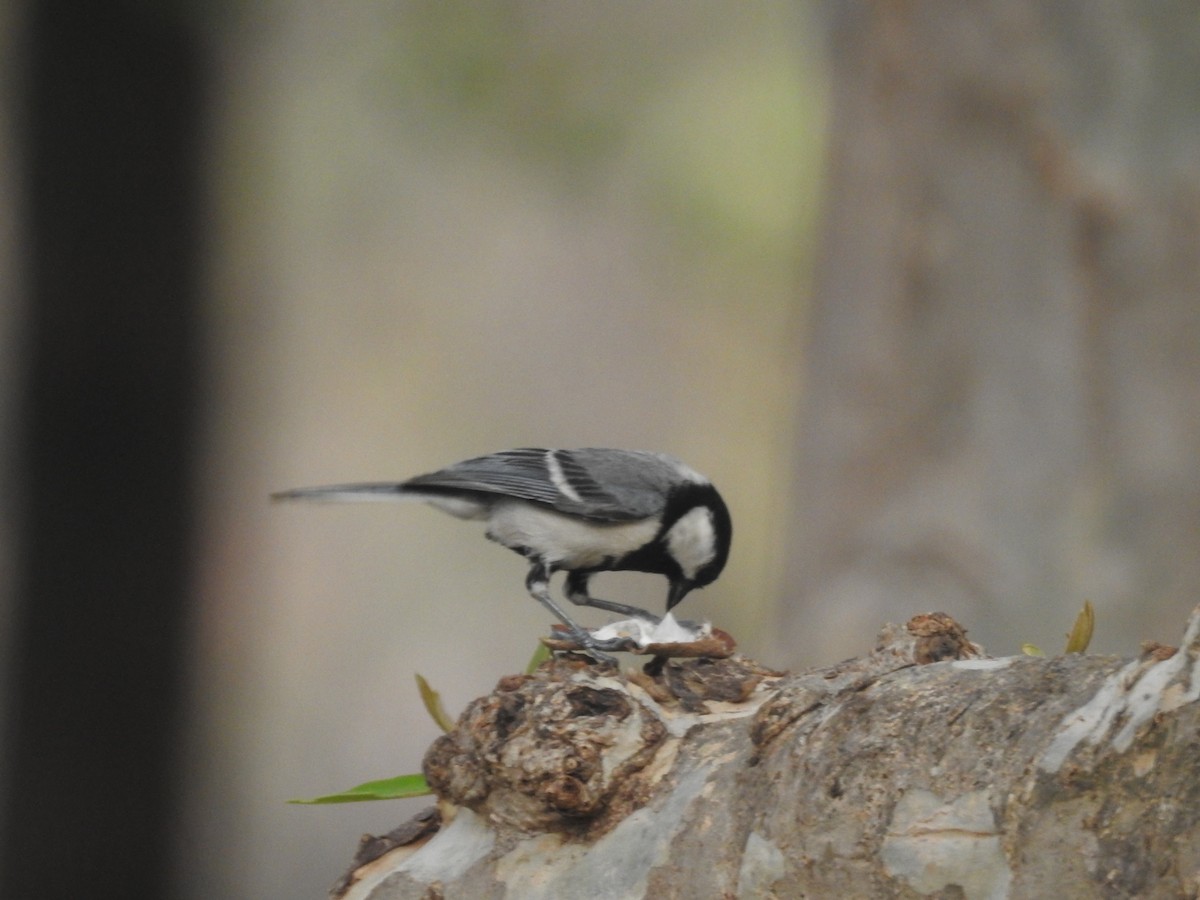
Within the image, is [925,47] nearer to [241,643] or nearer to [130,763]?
[130,763]

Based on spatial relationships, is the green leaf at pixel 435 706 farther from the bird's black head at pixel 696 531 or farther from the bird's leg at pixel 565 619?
the bird's black head at pixel 696 531

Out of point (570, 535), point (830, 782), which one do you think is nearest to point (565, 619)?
point (570, 535)

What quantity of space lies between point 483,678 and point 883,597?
5.14m

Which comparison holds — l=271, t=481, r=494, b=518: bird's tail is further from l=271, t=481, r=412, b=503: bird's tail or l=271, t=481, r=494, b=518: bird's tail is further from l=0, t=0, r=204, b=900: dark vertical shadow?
l=0, t=0, r=204, b=900: dark vertical shadow

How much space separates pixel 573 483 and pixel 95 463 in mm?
2240

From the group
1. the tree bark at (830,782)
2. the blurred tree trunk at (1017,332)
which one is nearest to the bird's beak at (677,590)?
the tree bark at (830,782)

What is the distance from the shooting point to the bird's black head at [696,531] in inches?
155

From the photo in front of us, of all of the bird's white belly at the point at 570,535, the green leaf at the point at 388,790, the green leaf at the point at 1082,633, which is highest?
the green leaf at the point at 1082,633

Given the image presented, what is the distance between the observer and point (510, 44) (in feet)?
29.6

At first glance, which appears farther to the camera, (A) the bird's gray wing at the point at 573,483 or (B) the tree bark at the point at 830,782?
(A) the bird's gray wing at the point at 573,483

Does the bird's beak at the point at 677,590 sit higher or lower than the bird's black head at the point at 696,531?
lower

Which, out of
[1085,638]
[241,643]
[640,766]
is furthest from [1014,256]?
[241,643]

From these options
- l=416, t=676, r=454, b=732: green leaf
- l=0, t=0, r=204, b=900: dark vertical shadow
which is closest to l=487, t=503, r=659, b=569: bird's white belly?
l=416, t=676, r=454, b=732: green leaf

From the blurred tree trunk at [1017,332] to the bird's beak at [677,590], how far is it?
83.9 inches
